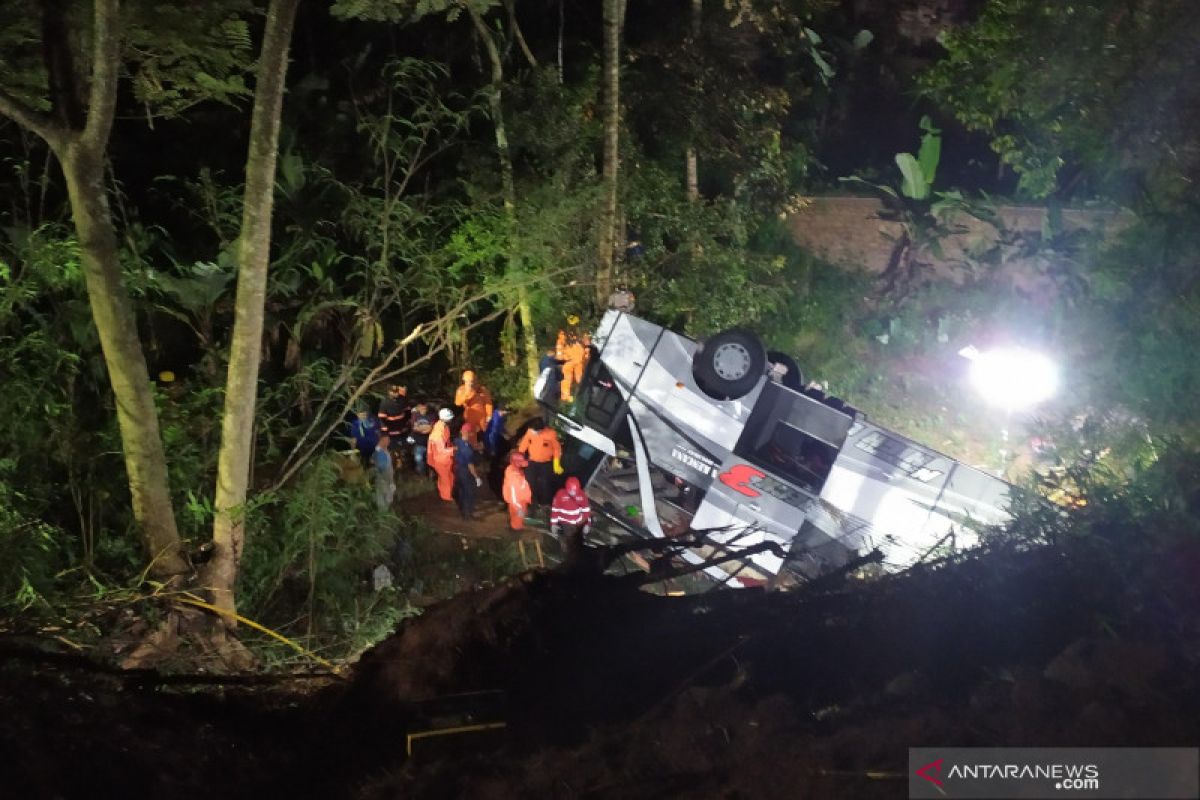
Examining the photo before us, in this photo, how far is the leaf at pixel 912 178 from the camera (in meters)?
16.1

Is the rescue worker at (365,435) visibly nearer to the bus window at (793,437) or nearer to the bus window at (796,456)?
the bus window at (793,437)

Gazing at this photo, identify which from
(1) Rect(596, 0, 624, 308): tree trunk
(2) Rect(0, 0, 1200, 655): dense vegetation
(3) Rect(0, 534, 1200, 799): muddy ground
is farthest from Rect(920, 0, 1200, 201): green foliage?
(3) Rect(0, 534, 1200, 799): muddy ground

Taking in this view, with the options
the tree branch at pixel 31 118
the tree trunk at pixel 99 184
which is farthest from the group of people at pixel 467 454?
the tree branch at pixel 31 118

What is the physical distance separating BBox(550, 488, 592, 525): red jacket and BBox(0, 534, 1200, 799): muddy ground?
5807mm

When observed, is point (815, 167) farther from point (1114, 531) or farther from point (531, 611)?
point (531, 611)

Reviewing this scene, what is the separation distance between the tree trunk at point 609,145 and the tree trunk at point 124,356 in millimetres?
6409

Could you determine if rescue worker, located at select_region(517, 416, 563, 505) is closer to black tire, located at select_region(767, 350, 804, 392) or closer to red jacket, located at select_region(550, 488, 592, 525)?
red jacket, located at select_region(550, 488, 592, 525)

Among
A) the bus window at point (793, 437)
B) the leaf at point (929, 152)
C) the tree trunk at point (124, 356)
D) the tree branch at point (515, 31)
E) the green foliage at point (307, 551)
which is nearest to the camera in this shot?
the tree trunk at point (124, 356)

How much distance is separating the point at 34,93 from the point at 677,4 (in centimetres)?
1002

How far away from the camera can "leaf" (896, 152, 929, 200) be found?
1612cm

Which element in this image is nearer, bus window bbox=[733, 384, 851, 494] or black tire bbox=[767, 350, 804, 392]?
bus window bbox=[733, 384, 851, 494]

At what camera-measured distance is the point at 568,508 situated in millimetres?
9156

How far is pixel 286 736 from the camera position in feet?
9.02

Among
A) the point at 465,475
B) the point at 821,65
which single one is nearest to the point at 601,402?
the point at 465,475
